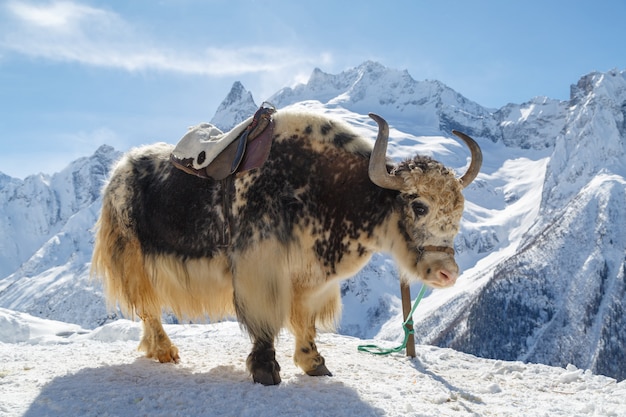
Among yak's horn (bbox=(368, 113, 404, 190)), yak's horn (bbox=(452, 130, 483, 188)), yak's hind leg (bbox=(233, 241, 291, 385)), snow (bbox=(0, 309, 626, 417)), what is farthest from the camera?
yak's horn (bbox=(452, 130, 483, 188))

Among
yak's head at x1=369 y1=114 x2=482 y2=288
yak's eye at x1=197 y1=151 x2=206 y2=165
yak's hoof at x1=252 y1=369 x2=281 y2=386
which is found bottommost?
yak's hoof at x1=252 y1=369 x2=281 y2=386

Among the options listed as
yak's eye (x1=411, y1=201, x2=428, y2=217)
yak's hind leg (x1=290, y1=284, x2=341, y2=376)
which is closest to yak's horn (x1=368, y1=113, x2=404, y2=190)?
yak's eye (x1=411, y1=201, x2=428, y2=217)

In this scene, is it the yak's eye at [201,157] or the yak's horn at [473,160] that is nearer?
the yak's horn at [473,160]

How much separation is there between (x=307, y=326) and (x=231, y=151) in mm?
1727

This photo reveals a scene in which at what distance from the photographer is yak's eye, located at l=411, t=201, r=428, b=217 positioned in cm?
469

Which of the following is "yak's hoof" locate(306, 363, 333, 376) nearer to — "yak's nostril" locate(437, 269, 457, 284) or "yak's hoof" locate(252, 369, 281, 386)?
"yak's hoof" locate(252, 369, 281, 386)

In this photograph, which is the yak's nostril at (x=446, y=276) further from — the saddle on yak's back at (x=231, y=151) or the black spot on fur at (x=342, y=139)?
the saddle on yak's back at (x=231, y=151)

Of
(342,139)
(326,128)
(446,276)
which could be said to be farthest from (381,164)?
(446,276)

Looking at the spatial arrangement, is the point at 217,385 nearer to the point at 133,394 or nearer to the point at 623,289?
the point at 133,394

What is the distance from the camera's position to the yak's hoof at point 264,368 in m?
4.88

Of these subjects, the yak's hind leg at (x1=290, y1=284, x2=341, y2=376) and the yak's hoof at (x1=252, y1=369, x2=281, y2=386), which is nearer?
the yak's hoof at (x1=252, y1=369, x2=281, y2=386)

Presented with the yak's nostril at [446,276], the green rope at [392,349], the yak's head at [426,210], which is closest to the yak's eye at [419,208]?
→ the yak's head at [426,210]

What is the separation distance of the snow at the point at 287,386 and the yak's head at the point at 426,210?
1049 millimetres

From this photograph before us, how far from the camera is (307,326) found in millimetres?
5543
